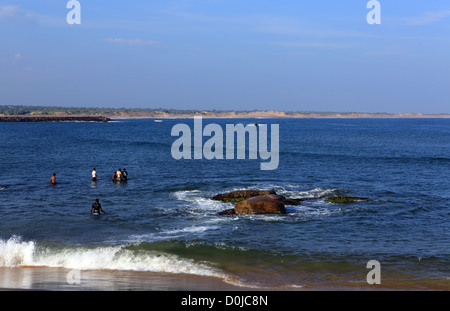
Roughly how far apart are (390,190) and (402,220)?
36.5 feet

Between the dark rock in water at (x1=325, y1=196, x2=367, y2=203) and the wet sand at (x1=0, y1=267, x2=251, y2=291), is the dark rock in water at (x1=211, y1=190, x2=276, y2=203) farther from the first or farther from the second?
the wet sand at (x1=0, y1=267, x2=251, y2=291)

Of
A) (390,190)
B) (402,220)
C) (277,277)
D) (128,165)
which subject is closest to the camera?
(277,277)

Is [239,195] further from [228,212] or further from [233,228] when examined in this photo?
[233,228]

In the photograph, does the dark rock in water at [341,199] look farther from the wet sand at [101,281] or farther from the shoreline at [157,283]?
the wet sand at [101,281]

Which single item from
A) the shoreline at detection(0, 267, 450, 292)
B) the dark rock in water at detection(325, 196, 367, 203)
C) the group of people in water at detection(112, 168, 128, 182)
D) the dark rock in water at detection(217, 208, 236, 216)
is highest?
the group of people in water at detection(112, 168, 128, 182)

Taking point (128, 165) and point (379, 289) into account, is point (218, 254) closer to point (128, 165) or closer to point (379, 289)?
point (379, 289)

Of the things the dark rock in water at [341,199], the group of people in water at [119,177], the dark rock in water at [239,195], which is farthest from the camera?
the group of people in water at [119,177]

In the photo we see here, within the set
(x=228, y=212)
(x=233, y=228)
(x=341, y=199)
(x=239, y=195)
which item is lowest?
(x=233, y=228)

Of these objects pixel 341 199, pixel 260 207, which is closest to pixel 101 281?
pixel 260 207

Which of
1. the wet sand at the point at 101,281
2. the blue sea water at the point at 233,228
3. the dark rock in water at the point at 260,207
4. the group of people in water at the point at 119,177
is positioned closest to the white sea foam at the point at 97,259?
the blue sea water at the point at 233,228

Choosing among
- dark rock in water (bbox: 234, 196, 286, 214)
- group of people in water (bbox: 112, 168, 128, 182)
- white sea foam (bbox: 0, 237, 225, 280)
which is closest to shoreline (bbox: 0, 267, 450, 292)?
white sea foam (bbox: 0, 237, 225, 280)

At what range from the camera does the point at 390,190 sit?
3797 centimetres
